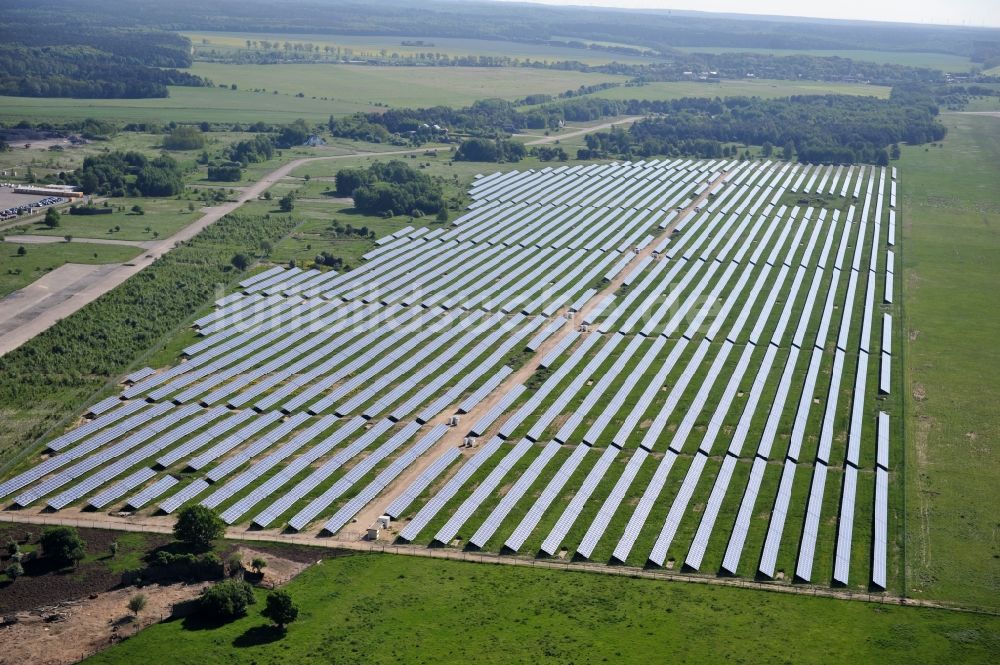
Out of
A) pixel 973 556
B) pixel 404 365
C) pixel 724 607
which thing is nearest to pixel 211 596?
pixel 724 607

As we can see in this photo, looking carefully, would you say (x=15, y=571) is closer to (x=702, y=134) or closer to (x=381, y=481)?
(x=381, y=481)

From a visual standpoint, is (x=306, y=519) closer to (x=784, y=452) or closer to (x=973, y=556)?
(x=784, y=452)

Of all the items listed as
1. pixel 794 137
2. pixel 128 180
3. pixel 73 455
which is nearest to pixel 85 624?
pixel 73 455

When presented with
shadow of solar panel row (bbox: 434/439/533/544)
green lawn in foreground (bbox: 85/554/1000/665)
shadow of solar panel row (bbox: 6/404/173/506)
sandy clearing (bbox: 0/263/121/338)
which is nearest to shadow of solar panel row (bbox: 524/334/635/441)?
A: shadow of solar panel row (bbox: 434/439/533/544)

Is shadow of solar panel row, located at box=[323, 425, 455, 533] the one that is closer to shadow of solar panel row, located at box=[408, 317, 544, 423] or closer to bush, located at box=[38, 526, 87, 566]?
shadow of solar panel row, located at box=[408, 317, 544, 423]

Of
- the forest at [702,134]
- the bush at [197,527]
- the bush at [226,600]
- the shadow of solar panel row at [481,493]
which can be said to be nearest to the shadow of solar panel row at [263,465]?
the bush at [197,527]

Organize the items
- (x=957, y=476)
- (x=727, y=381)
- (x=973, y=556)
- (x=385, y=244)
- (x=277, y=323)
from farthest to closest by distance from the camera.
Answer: (x=385, y=244) → (x=277, y=323) → (x=727, y=381) → (x=957, y=476) → (x=973, y=556)
